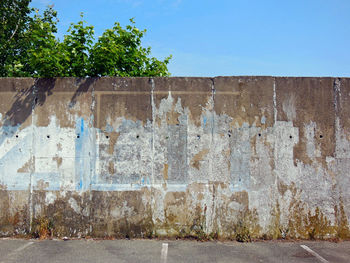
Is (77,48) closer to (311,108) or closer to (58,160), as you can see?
(58,160)

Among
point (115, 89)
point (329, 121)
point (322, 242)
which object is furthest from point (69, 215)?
point (329, 121)

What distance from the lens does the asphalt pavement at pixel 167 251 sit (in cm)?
405

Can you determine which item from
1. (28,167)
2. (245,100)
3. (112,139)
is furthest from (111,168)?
(245,100)

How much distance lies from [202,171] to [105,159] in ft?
5.73

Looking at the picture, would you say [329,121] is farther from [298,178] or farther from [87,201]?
[87,201]

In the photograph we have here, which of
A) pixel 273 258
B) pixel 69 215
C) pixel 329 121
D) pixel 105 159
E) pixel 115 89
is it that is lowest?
pixel 273 258

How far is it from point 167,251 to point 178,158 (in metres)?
1.54

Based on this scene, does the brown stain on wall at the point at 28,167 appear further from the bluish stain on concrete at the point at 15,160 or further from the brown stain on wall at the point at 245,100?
the brown stain on wall at the point at 245,100

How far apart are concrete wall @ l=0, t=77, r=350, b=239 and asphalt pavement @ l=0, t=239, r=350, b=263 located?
24 centimetres

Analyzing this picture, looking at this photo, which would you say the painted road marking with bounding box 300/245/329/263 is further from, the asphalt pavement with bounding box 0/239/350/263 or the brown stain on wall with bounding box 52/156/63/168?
the brown stain on wall with bounding box 52/156/63/168

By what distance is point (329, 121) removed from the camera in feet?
16.6

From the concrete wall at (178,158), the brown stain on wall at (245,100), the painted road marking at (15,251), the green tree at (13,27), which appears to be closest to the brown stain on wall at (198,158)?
the concrete wall at (178,158)

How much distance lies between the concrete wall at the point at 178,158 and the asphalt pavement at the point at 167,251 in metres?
0.24

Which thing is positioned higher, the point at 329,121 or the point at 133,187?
the point at 329,121
